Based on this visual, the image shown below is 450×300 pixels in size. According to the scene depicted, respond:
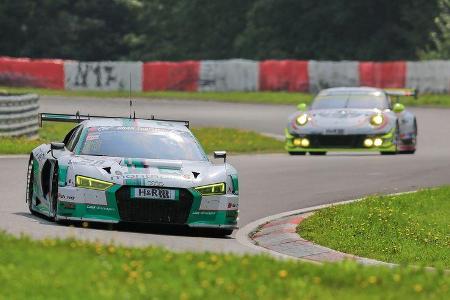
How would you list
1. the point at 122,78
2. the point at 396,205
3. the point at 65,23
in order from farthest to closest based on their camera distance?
1. the point at 65,23
2. the point at 122,78
3. the point at 396,205

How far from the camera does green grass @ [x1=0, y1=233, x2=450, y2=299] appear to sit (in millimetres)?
8609

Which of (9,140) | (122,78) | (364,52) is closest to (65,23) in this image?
(364,52)

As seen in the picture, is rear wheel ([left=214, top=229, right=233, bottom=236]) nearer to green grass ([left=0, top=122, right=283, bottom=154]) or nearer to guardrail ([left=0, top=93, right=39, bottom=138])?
green grass ([left=0, top=122, right=283, bottom=154])

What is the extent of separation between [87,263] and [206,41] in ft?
239

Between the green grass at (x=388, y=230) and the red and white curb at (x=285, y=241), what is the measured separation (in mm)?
229

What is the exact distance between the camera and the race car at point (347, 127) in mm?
26891

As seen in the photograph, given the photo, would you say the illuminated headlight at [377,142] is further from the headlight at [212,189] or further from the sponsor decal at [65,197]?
the sponsor decal at [65,197]

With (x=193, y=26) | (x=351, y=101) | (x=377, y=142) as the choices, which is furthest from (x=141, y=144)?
(x=193, y=26)

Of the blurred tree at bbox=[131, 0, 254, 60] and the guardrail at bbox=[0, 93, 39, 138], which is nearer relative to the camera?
the guardrail at bbox=[0, 93, 39, 138]

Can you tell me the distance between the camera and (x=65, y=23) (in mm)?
80938

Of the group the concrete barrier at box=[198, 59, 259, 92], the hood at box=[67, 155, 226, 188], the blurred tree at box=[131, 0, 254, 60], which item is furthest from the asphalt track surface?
the blurred tree at box=[131, 0, 254, 60]

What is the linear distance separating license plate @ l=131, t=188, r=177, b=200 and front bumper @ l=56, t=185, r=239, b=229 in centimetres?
3

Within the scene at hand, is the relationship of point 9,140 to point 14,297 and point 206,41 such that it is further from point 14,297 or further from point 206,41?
point 206,41

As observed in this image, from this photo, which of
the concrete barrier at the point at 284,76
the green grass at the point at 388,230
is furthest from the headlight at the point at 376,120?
the concrete barrier at the point at 284,76
